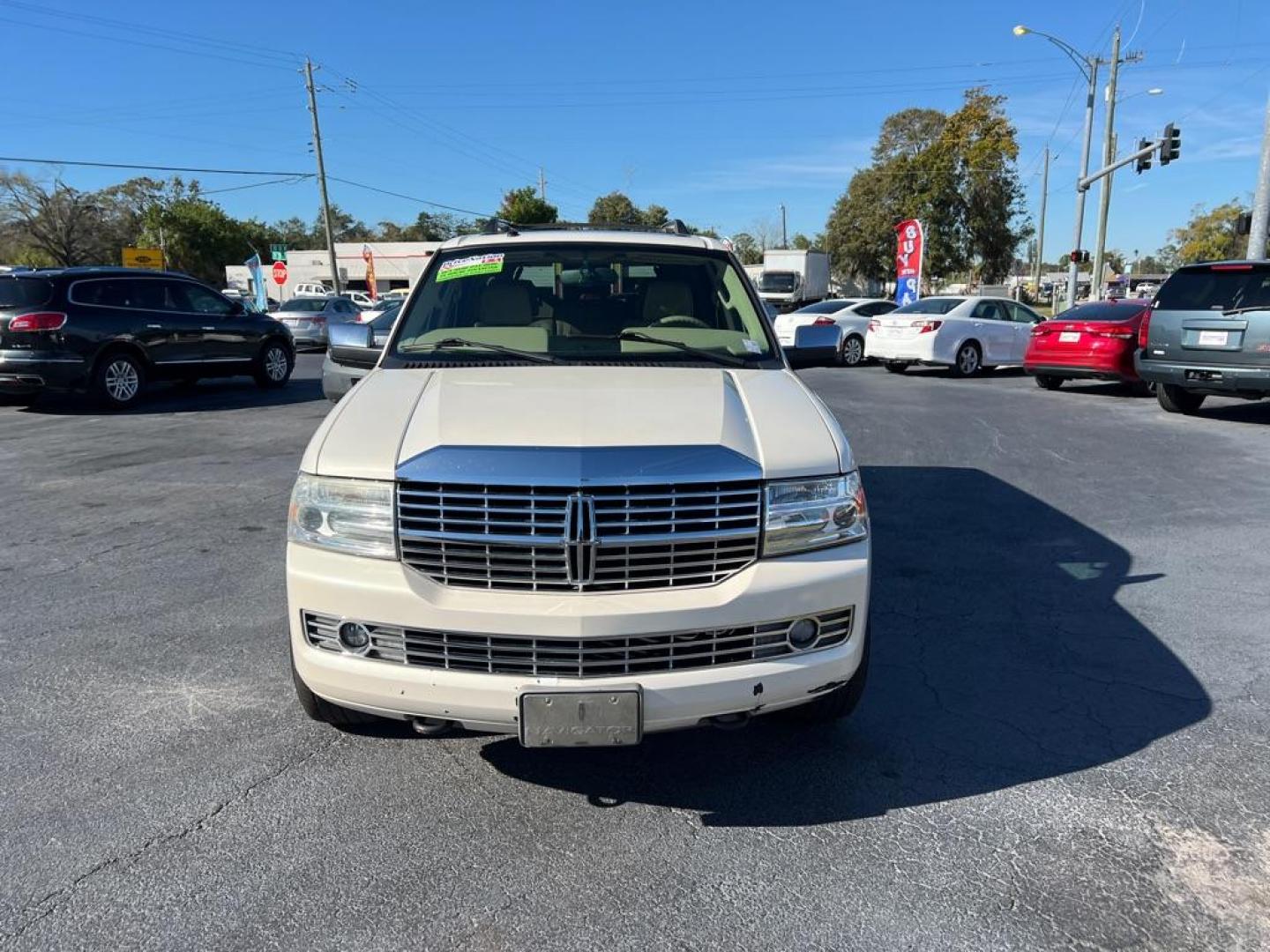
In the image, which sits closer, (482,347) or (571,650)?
(571,650)

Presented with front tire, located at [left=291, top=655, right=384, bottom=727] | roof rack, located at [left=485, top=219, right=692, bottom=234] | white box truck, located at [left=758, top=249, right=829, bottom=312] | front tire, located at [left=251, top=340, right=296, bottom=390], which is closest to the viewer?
front tire, located at [left=291, top=655, right=384, bottom=727]

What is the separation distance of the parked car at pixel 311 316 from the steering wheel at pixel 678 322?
2012 cm

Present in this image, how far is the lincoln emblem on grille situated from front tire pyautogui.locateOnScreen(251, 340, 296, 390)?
42.4 ft

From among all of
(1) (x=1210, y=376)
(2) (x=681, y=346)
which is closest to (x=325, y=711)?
(2) (x=681, y=346)

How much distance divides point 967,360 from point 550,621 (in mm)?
16757

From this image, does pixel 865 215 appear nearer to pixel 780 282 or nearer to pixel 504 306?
pixel 780 282

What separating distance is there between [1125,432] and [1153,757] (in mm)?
8267

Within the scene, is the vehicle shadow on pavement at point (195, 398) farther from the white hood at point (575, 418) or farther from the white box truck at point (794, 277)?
the white box truck at point (794, 277)

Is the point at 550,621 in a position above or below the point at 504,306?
below

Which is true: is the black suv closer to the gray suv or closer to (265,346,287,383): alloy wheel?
(265,346,287,383): alloy wheel

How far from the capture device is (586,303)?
172 inches

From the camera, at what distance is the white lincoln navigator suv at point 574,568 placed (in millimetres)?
2680

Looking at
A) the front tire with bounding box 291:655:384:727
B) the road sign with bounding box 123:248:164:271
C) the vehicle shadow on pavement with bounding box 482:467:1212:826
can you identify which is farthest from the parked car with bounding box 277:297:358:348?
the road sign with bounding box 123:248:164:271

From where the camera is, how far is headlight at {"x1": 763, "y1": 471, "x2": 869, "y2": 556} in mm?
2830
